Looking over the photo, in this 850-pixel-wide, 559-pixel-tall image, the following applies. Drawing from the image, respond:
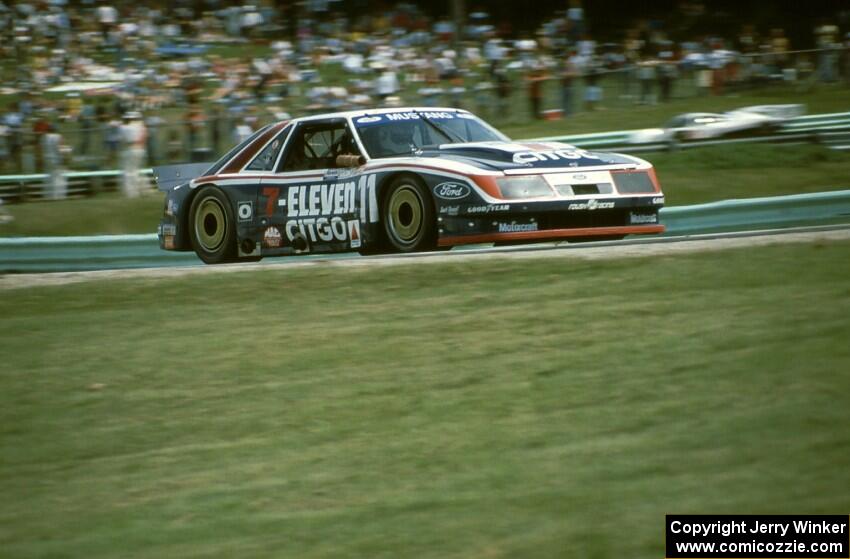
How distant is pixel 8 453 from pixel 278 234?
17.7 feet

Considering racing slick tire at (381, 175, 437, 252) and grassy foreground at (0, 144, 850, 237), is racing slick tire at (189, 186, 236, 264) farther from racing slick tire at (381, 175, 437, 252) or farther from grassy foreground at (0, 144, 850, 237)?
grassy foreground at (0, 144, 850, 237)

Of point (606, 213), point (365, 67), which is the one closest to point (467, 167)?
point (606, 213)

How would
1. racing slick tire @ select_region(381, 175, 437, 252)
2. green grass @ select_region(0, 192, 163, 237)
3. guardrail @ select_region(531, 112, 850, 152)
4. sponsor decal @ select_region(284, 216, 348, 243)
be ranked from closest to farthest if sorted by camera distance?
racing slick tire @ select_region(381, 175, 437, 252) < sponsor decal @ select_region(284, 216, 348, 243) < green grass @ select_region(0, 192, 163, 237) < guardrail @ select_region(531, 112, 850, 152)

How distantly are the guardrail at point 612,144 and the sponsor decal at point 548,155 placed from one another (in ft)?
29.4

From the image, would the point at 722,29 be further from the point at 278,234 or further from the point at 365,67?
the point at 278,234

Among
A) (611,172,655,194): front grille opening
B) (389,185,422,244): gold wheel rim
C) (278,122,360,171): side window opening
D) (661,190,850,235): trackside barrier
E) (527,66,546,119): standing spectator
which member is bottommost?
(661,190,850,235): trackside barrier

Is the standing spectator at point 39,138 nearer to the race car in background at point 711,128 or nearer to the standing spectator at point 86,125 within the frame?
the standing spectator at point 86,125

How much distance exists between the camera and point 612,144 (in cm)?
1942

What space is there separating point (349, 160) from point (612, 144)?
31.5ft

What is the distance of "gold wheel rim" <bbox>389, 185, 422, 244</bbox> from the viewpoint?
32.8 ft

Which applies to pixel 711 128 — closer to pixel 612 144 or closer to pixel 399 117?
pixel 612 144

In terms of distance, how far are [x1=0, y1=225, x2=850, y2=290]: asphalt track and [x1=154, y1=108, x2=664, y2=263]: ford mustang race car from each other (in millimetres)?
143

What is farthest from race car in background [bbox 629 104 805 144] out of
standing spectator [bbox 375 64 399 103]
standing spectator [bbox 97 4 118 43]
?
standing spectator [bbox 97 4 118 43]

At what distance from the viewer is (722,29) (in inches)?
1027
